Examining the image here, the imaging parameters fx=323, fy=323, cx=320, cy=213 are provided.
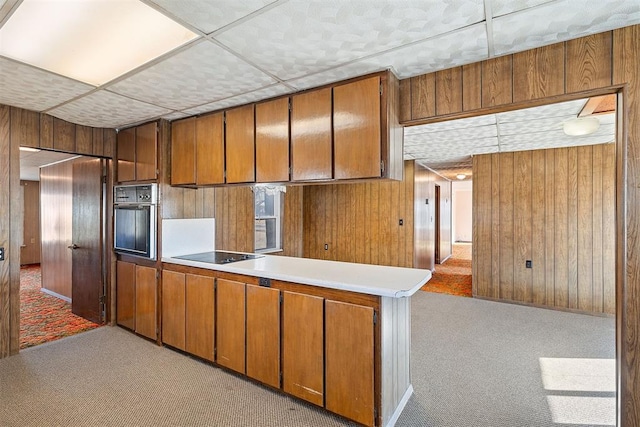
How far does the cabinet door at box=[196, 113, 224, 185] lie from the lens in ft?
9.71

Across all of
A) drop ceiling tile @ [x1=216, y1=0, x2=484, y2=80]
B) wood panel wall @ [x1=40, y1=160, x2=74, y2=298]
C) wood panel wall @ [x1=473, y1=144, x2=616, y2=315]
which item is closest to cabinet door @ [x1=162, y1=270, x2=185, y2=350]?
drop ceiling tile @ [x1=216, y1=0, x2=484, y2=80]

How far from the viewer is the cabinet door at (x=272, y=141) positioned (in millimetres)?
2564

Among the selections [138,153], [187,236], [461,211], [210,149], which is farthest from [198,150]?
[461,211]

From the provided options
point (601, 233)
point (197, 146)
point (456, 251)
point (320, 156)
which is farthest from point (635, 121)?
point (456, 251)

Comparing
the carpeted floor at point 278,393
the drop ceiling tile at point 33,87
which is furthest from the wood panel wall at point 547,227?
the drop ceiling tile at point 33,87

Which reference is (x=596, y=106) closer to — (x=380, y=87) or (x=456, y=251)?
(x=380, y=87)

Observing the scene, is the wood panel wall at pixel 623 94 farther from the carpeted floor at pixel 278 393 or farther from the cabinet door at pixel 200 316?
the cabinet door at pixel 200 316

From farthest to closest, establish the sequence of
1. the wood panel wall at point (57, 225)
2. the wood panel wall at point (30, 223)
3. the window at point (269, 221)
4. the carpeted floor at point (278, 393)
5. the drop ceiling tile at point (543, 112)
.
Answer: the wood panel wall at point (30, 223) → the window at point (269, 221) → the wood panel wall at point (57, 225) → the drop ceiling tile at point (543, 112) → the carpeted floor at point (278, 393)

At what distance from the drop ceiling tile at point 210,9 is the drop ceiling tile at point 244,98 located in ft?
A: 2.76

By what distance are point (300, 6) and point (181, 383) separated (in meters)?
2.68

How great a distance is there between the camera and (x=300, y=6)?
1.50 m

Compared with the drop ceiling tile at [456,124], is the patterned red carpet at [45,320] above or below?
below

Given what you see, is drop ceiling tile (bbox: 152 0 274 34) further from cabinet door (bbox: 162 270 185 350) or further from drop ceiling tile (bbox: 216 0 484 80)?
cabinet door (bbox: 162 270 185 350)

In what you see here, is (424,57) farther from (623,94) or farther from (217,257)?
(217,257)
